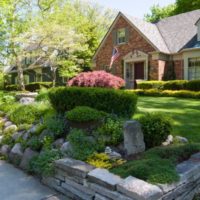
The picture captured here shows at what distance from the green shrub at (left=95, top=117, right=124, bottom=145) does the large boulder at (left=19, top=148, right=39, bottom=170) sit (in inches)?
49.7

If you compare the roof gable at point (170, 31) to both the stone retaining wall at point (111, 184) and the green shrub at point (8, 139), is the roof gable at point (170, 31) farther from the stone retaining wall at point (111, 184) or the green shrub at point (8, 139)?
the stone retaining wall at point (111, 184)

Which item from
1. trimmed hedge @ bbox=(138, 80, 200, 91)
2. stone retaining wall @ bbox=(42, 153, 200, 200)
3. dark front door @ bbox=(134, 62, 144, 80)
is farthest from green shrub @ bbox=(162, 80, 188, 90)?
stone retaining wall @ bbox=(42, 153, 200, 200)

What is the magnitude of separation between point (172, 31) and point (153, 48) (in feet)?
9.35

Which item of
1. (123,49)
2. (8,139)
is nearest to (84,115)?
(8,139)

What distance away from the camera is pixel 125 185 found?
11.3 ft

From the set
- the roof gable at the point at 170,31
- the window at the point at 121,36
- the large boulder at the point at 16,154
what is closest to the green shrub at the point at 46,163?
the large boulder at the point at 16,154

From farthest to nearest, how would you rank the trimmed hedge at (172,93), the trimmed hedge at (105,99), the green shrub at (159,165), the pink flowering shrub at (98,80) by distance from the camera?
the trimmed hedge at (172,93) → the pink flowering shrub at (98,80) → the trimmed hedge at (105,99) → the green shrub at (159,165)

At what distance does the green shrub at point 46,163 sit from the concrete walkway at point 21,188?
0.68 feet

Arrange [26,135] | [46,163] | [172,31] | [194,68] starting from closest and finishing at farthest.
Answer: [46,163], [26,135], [194,68], [172,31]

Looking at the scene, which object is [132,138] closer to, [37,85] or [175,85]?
[175,85]

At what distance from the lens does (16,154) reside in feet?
19.5

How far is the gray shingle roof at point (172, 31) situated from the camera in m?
20.3

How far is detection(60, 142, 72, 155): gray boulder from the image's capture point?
5012mm

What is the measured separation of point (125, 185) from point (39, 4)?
21175 millimetres
